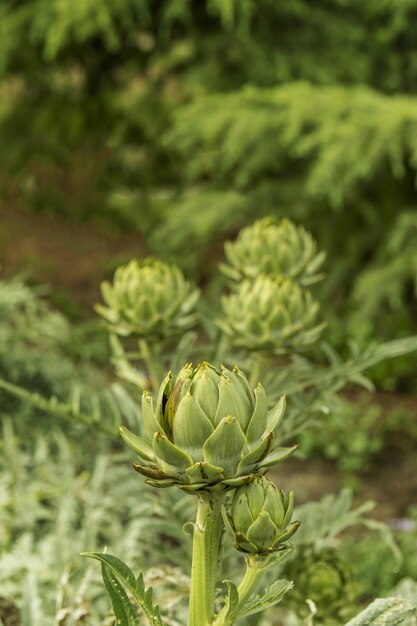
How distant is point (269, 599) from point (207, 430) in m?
0.12

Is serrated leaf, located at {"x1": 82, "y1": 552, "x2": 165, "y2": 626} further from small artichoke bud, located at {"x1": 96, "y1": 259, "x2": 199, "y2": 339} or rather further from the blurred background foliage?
the blurred background foliage

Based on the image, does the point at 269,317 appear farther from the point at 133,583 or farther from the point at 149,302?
the point at 133,583

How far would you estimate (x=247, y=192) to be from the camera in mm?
2699

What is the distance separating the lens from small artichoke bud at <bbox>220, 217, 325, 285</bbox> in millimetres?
994

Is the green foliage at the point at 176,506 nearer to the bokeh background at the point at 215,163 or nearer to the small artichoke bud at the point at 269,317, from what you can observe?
the small artichoke bud at the point at 269,317

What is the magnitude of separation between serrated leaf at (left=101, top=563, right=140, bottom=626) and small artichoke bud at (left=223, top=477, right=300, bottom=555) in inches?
2.9

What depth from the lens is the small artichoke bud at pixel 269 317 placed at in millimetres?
929

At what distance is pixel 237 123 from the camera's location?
2.42m

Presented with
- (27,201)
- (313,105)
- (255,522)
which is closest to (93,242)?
(27,201)

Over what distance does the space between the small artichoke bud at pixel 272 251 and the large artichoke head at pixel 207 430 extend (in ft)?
1.48

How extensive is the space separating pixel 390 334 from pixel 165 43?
1.17m

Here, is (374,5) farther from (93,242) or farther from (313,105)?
(93,242)

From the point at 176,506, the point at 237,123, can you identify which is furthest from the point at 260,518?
the point at 237,123

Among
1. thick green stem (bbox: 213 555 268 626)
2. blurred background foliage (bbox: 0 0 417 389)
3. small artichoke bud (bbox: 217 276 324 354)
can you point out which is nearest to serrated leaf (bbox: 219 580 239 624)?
thick green stem (bbox: 213 555 268 626)
